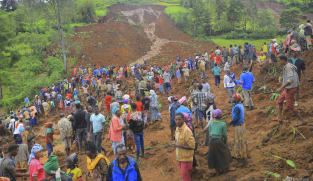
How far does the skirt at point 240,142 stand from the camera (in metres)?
5.54

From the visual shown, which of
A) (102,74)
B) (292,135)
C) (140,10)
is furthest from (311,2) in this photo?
(292,135)

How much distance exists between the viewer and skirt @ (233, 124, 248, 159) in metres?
5.54

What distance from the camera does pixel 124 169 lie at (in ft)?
12.6

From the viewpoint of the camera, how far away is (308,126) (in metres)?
6.15

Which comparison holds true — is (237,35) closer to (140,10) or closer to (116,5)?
(140,10)

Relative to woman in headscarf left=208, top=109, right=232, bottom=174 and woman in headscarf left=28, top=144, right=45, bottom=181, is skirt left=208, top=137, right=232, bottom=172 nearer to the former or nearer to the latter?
woman in headscarf left=208, top=109, right=232, bottom=174

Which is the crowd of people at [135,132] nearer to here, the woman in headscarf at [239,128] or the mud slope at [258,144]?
the woman in headscarf at [239,128]

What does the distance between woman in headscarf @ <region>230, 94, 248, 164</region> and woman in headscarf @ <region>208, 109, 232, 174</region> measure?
46 cm

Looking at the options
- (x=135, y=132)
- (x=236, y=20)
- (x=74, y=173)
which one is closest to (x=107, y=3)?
(x=236, y=20)

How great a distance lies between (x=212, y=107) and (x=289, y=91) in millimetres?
2095

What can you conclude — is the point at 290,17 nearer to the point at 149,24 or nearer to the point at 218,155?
the point at 149,24

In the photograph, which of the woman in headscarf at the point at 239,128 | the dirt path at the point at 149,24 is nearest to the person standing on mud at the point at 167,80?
the woman in headscarf at the point at 239,128

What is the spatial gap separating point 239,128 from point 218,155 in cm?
79

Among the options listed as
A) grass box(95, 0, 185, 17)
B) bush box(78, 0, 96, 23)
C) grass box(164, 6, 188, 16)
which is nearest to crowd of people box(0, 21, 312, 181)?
bush box(78, 0, 96, 23)
